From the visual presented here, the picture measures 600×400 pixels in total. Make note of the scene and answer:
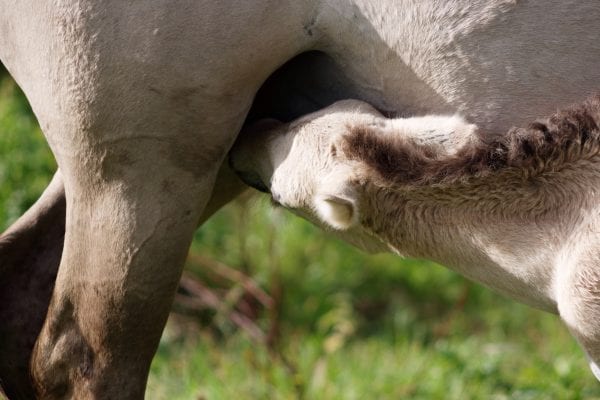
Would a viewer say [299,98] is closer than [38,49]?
No

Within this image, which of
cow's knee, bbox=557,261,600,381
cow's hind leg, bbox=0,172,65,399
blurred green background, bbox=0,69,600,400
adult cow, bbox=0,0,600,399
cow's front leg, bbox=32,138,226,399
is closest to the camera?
cow's knee, bbox=557,261,600,381

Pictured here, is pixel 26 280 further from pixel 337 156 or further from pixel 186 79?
pixel 337 156

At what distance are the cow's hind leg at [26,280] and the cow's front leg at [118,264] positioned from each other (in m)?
0.12

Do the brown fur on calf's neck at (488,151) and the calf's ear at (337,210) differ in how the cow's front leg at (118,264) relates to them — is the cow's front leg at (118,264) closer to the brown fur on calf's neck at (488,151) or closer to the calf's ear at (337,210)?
the calf's ear at (337,210)

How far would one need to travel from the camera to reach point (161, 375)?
450 centimetres

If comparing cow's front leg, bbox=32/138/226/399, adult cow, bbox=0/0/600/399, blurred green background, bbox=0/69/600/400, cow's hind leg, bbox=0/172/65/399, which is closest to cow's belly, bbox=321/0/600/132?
adult cow, bbox=0/0/600/399

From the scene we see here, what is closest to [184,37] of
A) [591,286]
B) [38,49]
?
[38,49]

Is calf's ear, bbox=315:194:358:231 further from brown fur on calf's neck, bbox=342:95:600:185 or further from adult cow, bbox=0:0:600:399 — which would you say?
adult cow, bbox=0:0:600:399

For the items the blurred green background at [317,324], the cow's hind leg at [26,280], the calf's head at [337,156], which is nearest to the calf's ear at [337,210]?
the calf's head at [337,156]

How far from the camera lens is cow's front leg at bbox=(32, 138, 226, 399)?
2727 mm

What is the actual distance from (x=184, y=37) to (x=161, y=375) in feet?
7.30

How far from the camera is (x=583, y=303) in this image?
254 centimetres

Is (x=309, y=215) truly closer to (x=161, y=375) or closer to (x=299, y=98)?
(x=299, y=98)

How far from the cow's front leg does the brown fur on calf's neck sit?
0.42 m
